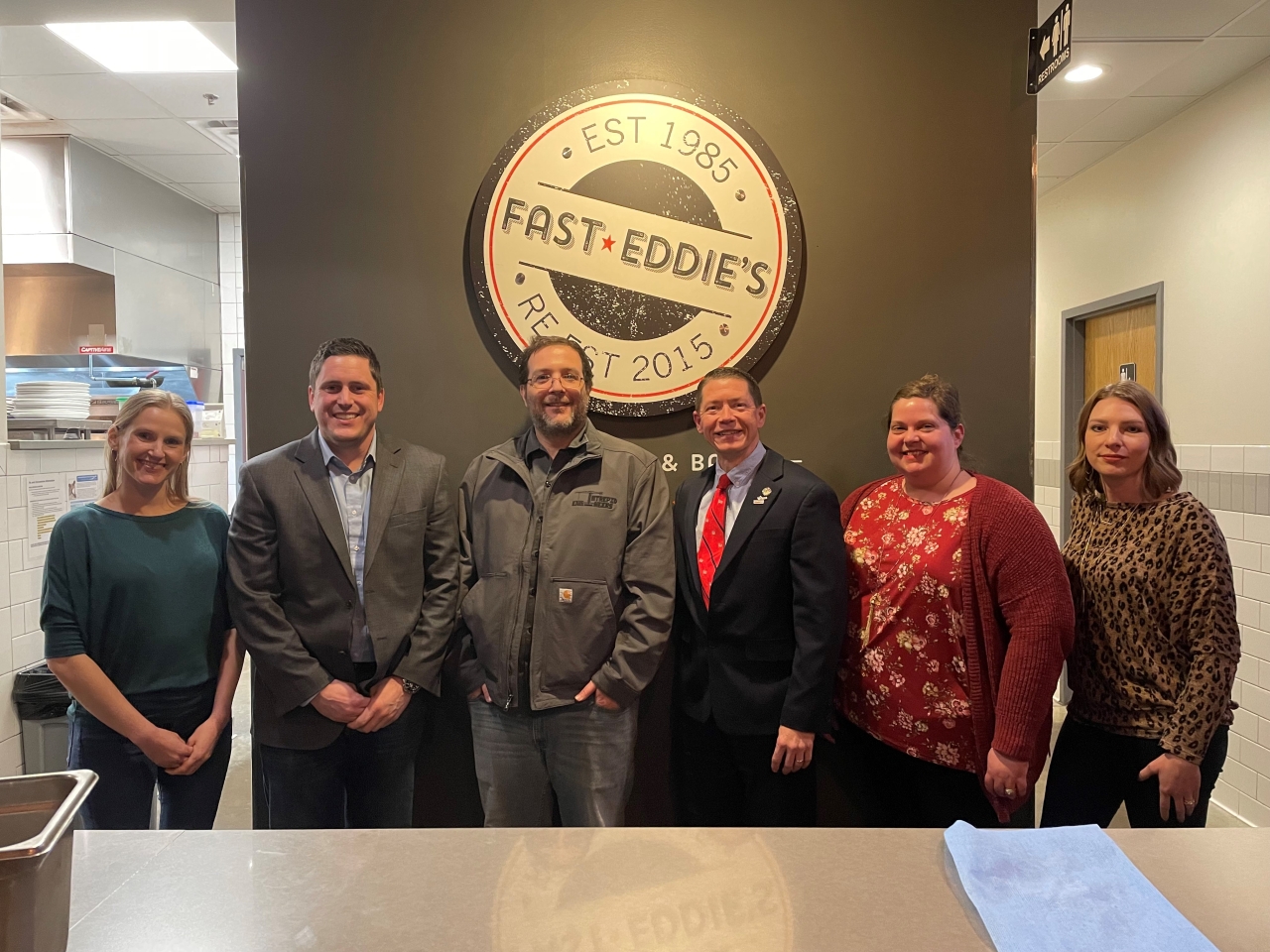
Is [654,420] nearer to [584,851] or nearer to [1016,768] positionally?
[1016,768]

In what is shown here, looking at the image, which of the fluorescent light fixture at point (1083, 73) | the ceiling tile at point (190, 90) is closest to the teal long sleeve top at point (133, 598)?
the ceiling tile at point (190, 90)

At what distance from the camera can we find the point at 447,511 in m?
2.08

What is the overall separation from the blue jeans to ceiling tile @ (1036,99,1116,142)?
3179 mm

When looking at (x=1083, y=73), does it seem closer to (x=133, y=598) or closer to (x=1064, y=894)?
(x=1064, y=894)

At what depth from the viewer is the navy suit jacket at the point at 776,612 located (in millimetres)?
1883

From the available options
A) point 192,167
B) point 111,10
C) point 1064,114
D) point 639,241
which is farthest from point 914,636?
point 192,167

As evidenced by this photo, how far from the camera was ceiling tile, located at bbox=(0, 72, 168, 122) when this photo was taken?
3865 mm

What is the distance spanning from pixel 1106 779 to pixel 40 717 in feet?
11.9

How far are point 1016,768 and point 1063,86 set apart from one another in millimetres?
3008

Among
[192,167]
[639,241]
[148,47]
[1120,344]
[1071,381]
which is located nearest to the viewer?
[639,241]

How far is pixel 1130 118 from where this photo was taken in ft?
12.6

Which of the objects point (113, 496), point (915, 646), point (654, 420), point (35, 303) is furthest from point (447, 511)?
point (35, 303)

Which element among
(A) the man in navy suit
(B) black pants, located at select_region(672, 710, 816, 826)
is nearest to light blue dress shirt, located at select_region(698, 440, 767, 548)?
(A) the man in navy suit

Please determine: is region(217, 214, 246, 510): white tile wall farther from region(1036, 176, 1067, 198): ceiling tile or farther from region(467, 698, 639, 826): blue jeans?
region(1036, 176, 1067, 198): ceiling tile
